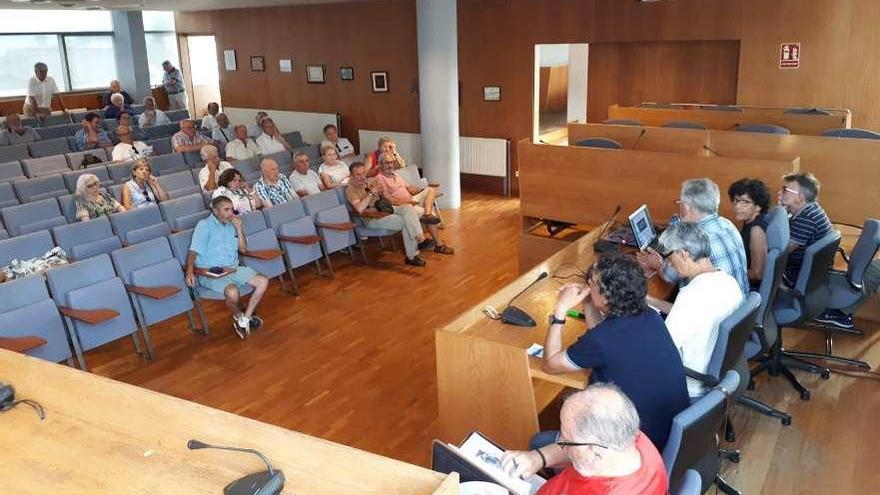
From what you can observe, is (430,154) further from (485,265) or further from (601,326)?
(601,326)

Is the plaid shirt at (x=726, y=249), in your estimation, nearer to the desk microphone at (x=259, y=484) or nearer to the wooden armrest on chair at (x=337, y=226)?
the desk microphone at (x=259, y=484)

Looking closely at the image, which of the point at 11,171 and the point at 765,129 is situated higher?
the point at 765,129

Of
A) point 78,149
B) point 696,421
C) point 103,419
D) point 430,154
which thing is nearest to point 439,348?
point 696,421

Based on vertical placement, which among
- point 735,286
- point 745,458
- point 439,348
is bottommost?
point 745,458

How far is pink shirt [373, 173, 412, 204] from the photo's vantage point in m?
7.53

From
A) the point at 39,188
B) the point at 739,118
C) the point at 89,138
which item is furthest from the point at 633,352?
the point at 89,138

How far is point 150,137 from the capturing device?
35.1 ft

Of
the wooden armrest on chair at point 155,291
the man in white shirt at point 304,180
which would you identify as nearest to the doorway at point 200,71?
the man in white shirt at point 304,180

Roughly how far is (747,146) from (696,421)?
4.75 metres

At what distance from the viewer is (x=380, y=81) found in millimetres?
11414

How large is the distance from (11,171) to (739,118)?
8176 mm

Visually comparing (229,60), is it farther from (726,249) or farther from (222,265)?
(726,249)

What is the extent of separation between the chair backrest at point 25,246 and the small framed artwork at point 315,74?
718cm

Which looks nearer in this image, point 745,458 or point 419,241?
point 745,458
